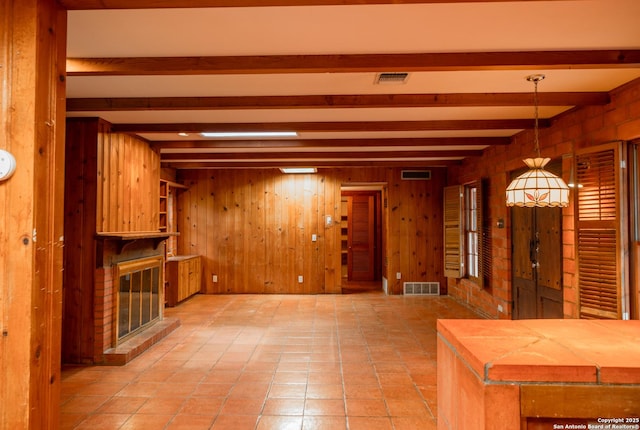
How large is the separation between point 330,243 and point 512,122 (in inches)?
173

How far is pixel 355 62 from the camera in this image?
8.54ft

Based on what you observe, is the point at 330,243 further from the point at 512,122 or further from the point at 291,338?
the point at 512,122

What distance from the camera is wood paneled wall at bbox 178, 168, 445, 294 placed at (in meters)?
7.89

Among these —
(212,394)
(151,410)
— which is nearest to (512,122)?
(212,394)

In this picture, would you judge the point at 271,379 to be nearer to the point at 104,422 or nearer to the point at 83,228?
the point at 104,422

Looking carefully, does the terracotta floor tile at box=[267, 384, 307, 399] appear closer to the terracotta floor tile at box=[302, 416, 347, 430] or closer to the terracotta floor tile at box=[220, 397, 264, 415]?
the terracotta floor tile at box=[220, 397, 264, 415]

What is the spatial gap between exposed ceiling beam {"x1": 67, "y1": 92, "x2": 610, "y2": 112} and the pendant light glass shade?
90 centimetres

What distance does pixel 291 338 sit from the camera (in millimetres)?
4863

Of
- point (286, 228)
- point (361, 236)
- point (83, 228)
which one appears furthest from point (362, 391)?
point (361, 236)

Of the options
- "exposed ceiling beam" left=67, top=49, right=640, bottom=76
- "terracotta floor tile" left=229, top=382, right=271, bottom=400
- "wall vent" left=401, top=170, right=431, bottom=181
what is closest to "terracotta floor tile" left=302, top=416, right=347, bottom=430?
"terracotta floor tile" left=229, top=382, right=271, bottom=400

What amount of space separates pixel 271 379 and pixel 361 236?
248 inches

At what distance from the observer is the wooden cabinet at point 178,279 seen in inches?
268

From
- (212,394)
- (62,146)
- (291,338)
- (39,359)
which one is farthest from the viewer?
(291,338)

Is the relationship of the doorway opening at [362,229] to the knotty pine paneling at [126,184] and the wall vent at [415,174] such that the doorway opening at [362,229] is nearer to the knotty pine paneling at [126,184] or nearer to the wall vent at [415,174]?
the wall vent at [415,174]
